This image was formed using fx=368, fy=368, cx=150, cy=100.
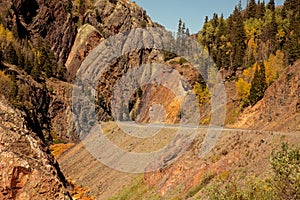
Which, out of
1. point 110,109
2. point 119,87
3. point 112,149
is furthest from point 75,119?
point 112,149

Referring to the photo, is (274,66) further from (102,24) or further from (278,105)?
(102,24)

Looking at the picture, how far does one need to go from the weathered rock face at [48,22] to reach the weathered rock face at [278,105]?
77653 millimetres

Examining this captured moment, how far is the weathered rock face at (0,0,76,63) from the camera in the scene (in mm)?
112375

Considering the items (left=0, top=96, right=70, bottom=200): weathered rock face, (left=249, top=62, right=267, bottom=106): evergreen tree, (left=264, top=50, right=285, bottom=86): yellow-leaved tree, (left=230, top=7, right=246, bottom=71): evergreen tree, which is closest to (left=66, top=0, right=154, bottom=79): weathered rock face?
(left=230, top=7, right=246, bottom=71): evergreen tree

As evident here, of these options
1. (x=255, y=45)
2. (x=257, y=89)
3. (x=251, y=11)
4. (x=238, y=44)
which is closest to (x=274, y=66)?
(x=257, y=89)

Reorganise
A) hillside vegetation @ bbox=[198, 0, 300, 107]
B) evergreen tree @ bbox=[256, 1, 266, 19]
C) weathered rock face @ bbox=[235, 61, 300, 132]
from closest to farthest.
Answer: weathered rock face @ bbox=[235, 61, 300, 132] < hillside vegetation @ bbox=[198, 0, 300, 107] < evergreen tree @ bbox=[256, 1, 266, 19]

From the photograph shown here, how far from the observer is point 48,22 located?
118 meters

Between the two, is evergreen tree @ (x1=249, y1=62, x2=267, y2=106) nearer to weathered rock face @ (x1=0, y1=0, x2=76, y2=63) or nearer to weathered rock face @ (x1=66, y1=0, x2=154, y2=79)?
weathered rock face @ (x1=66, y1=0, x2=154, y2=79)

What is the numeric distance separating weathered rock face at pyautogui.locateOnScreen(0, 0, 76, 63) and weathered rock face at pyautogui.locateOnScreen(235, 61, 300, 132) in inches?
3057

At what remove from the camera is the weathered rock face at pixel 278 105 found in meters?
41.1

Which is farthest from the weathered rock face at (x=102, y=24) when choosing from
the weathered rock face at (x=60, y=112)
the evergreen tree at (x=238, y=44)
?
the evergreen tree at (x=238, y=44)

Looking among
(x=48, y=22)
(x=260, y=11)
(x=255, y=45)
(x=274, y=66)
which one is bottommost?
(x=274, y=66)

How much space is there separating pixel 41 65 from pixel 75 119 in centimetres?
1834

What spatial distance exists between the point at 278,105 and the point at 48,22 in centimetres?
9137
